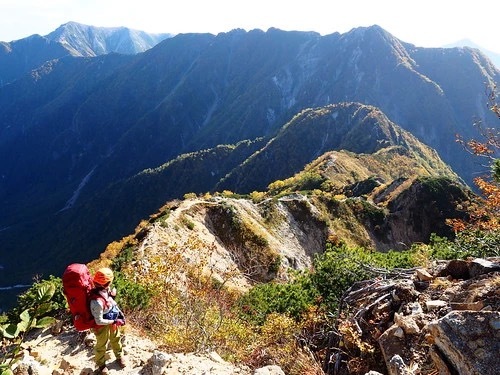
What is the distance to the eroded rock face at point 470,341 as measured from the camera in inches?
249

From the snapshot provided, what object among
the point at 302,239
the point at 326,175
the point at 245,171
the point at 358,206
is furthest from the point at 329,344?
the point at 245,171

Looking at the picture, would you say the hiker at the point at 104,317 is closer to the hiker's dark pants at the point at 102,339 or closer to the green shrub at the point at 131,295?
the hiker's dark pants at the point at 102,339

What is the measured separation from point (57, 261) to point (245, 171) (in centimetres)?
8028

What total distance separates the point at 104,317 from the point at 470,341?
7.10m

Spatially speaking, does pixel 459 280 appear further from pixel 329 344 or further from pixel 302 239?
pixel 302 239

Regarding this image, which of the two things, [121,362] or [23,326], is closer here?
[23,326]

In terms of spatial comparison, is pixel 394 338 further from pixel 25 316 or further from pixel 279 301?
pixel 279 301

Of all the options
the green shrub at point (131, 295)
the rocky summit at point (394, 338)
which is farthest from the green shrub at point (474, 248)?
the green shrub at point (131, 295)

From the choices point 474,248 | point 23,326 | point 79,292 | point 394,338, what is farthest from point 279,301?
point 23,326

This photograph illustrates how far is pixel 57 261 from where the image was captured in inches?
6171

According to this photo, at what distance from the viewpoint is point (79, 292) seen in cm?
837

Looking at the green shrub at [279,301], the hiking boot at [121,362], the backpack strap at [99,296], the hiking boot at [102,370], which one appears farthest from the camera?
the green shrub at [279,301]

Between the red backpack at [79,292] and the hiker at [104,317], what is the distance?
0.15 m

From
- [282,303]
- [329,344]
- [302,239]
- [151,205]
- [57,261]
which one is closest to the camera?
[329,344]
